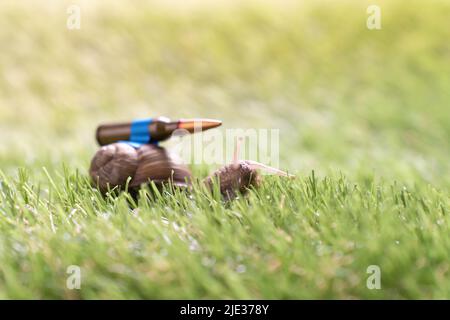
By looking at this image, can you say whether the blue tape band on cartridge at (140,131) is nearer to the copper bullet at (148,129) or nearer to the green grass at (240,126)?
the copper bullet at (148,129)

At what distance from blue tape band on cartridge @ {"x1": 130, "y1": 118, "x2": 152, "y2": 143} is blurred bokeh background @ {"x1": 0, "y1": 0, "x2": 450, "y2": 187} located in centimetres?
182

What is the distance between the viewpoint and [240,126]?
5.34 meters

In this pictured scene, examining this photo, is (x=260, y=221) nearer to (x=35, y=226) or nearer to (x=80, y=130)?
(x=35, y=226)

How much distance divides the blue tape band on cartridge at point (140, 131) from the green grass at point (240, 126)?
10.7 inches

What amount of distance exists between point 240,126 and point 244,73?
3.30ft

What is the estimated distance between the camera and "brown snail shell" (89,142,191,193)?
2502 mm

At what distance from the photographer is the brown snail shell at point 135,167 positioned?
2.50 meters

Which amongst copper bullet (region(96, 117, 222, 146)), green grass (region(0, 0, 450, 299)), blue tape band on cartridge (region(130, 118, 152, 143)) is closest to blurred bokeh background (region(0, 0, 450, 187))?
green grass (region(0, 0, 450, 299))

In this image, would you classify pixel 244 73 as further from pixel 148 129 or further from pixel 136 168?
pixel 136 168

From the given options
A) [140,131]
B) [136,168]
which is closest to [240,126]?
[140,131]

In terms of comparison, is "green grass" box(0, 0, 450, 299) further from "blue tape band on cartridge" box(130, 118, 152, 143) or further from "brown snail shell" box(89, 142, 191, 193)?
"blue tape band on cartridge" box(130, 118, 152, 143)

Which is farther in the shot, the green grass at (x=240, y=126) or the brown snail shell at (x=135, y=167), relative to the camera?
the brown snail shell at (x=135, y=167)

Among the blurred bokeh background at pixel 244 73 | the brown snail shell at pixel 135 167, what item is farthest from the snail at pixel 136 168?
the blurred bokeh background at pixel 244 73

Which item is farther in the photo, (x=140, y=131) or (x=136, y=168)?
(x=140, y=131)
